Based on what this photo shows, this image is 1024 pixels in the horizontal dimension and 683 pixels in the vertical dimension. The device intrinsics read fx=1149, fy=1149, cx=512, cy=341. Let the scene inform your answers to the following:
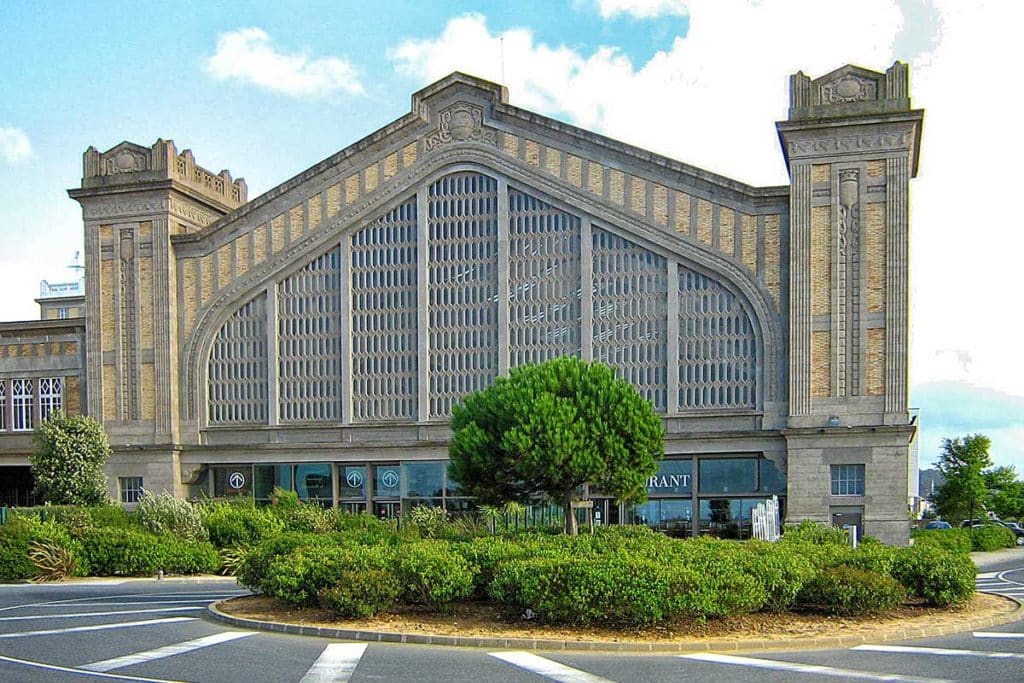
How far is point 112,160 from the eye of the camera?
5009 centimetres

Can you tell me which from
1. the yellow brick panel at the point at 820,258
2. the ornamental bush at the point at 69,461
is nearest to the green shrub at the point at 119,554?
the ornamental bush at the point at 69,461

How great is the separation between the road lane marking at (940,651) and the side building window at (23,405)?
43.0 m

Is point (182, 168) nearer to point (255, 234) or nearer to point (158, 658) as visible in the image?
point (255, 234)

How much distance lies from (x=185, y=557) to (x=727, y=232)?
2262 centimetres

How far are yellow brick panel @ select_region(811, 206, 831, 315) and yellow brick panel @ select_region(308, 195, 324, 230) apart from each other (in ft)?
66.1

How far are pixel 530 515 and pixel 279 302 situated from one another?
1480cm

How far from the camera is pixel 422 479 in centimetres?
4741

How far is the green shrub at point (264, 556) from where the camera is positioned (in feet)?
78.1

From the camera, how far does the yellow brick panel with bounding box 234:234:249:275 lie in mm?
49000

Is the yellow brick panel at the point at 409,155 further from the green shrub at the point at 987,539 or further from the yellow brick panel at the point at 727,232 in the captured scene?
the green shrub at the point at 987,539

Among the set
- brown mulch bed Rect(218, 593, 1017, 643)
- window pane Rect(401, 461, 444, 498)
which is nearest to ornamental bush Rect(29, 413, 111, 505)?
window pane Rect(401, 461, 444, 498)

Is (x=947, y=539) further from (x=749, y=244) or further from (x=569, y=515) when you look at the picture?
(x=569, y=515)

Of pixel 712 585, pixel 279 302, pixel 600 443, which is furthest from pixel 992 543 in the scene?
pixel 712 585

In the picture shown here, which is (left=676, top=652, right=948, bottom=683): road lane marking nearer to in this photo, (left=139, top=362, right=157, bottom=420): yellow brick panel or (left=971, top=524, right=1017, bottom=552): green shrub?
(left=971, top=524, right=1017, bottom=552): green shrub
